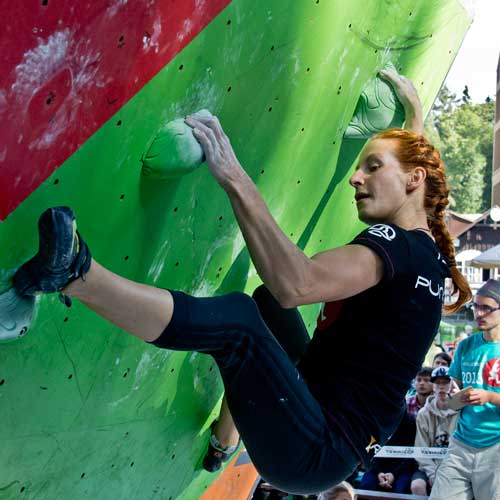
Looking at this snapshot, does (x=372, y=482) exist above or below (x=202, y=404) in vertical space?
below

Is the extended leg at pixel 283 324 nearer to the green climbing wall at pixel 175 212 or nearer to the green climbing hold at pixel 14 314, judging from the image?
the green climbing wall at pixel 175 212

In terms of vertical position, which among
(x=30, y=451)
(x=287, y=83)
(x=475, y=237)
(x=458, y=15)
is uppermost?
(x=287, y=83)

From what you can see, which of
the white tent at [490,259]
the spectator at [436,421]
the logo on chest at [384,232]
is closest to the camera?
the logo on chest at [384,232]

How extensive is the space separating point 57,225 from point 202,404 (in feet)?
4.38

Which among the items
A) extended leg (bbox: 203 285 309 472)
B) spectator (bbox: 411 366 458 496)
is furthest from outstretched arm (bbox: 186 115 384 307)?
spectator (bbox: 411 366 458 496)

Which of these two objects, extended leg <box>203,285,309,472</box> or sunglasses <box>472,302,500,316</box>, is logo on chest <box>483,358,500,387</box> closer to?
sunglasses <box>472,302,500,316</box>

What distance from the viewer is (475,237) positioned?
28.3 m

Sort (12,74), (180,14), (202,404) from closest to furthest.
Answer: (12,74)
(180,14)
(202,404)

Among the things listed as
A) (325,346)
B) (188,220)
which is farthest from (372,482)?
(188,220)

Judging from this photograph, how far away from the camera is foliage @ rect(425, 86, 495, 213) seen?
4584 centimetres

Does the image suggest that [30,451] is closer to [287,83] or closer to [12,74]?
[12,74]

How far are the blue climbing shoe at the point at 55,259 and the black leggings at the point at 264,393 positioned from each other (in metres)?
0.27

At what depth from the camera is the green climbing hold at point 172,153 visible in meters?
1.68

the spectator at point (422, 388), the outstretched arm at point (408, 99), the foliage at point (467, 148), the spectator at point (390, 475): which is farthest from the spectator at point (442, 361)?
the foliage at point (467, 148)
